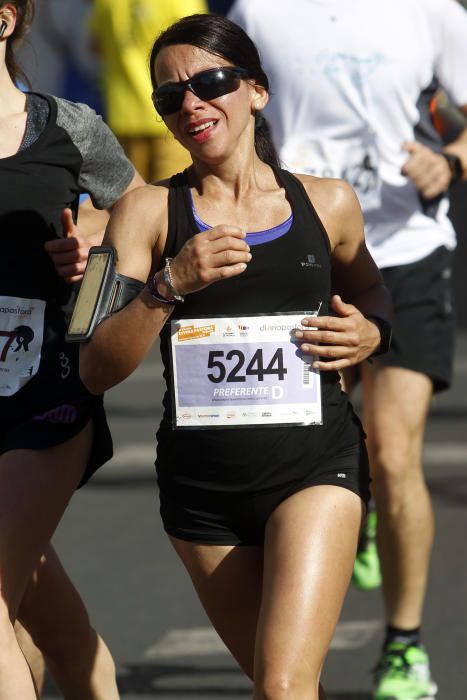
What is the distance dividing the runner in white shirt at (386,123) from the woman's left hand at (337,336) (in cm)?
157

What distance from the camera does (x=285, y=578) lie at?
3480mm

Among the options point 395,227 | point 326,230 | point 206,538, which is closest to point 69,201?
point 326,230

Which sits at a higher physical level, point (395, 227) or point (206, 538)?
point (206, 538)

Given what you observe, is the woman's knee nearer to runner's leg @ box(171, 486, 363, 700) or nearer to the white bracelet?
runner's leg @ box(171, 486, 363, 700)

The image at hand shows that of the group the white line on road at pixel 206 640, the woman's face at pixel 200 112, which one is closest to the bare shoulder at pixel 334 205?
the woman's face at pixel 200 112

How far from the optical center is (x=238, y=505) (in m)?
3.63

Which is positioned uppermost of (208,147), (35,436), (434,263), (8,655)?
(208,147)

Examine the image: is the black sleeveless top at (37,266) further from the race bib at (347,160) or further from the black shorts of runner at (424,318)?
the black shorts of runner at (424,318)

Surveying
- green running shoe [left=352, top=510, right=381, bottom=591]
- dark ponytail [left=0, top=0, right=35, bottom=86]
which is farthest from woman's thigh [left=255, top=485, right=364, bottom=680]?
green running shoe [left=352, top=510, right=381, bottom=591]

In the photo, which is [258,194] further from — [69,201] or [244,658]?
[244,658]

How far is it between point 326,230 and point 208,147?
345 millimetres

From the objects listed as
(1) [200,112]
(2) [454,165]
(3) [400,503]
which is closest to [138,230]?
(1) [200,112]

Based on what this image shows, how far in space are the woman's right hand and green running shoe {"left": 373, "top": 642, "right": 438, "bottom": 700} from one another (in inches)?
79.0

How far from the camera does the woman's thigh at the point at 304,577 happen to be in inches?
135
